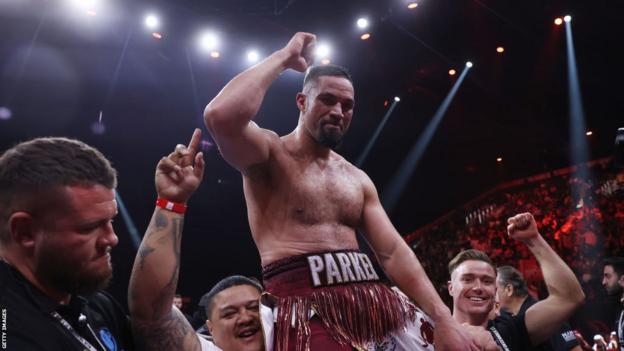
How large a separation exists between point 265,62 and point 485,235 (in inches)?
380

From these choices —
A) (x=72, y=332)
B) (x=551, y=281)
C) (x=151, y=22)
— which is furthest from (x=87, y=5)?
(x=72, y=332)

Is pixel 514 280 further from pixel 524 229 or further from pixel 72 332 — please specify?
pixel 72 332

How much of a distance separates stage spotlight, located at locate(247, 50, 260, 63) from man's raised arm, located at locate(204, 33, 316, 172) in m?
5.93

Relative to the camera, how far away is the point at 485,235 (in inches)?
420

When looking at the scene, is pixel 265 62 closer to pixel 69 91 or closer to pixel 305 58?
pixel 305 58

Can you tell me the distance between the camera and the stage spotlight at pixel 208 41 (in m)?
7.10

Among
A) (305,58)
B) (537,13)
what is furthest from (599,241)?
(305,58)

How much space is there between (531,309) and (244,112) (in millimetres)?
1761

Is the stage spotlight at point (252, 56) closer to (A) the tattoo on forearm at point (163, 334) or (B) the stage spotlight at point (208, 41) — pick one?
(B) the stage spotlight at point (208, 41)

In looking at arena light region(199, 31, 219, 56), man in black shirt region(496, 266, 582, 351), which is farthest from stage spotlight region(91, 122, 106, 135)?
man in black shirt region(496, 266, 582, 351)

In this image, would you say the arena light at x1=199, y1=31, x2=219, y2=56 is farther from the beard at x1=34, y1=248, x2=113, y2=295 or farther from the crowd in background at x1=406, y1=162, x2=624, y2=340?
the beard at x1=34, y1=248, x2=113, y2=295

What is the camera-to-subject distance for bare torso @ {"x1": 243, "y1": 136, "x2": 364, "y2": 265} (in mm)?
1749

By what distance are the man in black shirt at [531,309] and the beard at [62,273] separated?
186cm

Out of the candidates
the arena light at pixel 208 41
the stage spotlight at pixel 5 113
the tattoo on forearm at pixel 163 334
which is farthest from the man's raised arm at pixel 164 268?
the stage spotlight at pixel 5 113
